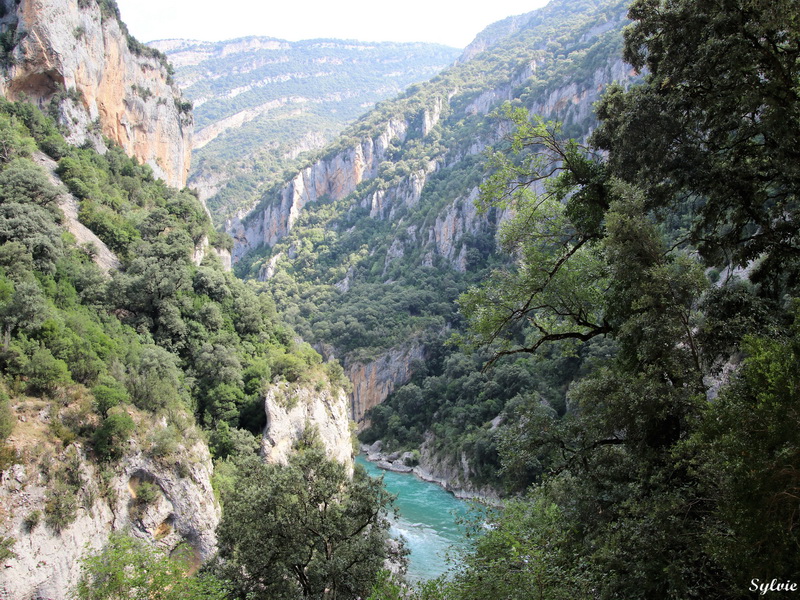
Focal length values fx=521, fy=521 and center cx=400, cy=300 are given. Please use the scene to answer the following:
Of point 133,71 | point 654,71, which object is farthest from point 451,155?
point 654,71

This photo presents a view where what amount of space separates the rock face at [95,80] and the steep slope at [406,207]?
42542mm

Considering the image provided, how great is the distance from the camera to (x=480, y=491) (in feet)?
164

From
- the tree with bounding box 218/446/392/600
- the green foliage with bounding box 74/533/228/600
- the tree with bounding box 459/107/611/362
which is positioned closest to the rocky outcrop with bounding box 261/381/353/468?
the tree with bounding box 218/446/392/600

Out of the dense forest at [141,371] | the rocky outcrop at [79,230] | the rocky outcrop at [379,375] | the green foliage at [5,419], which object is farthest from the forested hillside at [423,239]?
the green foliage at [5,419]

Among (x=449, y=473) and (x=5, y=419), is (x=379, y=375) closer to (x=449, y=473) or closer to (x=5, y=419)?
(x=449, y=473)

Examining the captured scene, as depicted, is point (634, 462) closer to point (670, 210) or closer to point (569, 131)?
point (670, 210)

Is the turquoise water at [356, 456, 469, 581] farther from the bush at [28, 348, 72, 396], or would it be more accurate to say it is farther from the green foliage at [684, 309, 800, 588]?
the green foliage at [684, 309, 800, 588]

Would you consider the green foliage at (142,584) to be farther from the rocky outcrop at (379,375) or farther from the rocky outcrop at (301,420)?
the rocky outcrop at (379,375)

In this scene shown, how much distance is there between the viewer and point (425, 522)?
140 feet

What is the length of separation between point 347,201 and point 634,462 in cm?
13435

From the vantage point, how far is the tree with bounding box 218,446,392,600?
43.8 feet

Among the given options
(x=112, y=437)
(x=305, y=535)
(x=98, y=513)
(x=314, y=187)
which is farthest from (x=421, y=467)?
(x=314, y=187)

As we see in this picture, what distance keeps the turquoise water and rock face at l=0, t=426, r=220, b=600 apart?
9386 millimetres

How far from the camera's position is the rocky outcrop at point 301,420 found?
32281mm
